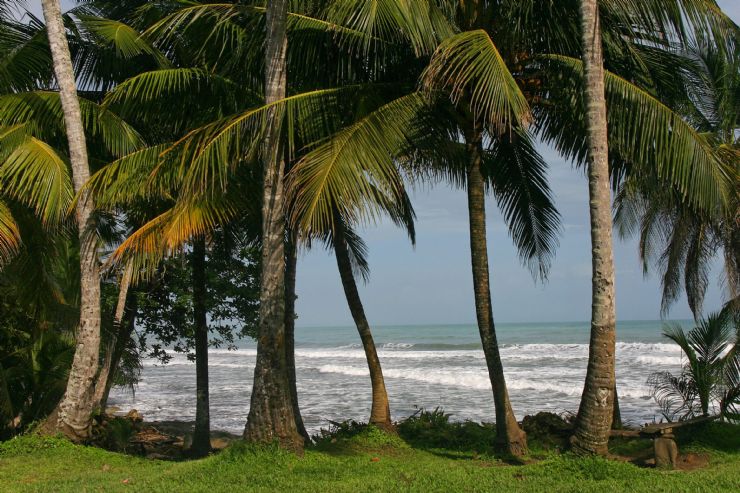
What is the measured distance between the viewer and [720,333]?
32.9 ft

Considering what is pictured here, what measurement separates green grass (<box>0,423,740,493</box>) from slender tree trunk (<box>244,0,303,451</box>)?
0.94ft

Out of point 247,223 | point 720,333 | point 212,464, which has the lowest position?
point 212,464

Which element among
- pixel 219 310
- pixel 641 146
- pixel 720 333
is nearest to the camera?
pixel 641 146

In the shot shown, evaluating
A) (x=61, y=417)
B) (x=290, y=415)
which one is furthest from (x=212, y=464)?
(x=61, y=417)

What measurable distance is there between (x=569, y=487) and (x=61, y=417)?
6.49 meters

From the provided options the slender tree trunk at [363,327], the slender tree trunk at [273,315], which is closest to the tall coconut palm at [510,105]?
the slender tree trunk at [273,315]

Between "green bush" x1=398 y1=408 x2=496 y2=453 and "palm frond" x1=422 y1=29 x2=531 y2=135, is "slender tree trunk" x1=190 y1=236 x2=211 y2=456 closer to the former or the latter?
"green bush" x1=398 y1=408 x2=496 y2=453

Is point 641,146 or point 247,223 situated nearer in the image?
point 641,146

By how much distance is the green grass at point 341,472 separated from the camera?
7.12 metres

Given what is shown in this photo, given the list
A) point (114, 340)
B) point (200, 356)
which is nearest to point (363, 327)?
point (200, 356)

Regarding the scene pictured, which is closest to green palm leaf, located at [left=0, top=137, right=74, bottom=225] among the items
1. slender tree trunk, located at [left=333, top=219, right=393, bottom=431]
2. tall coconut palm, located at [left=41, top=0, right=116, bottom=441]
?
tall coconut palm, located at [left=41, top=0, right=116, bottom=441]

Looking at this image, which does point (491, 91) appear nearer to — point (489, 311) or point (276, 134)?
point (276, 134)

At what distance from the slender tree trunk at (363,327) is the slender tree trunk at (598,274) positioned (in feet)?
14.4

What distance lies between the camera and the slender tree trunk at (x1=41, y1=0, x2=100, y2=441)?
9.75 m
